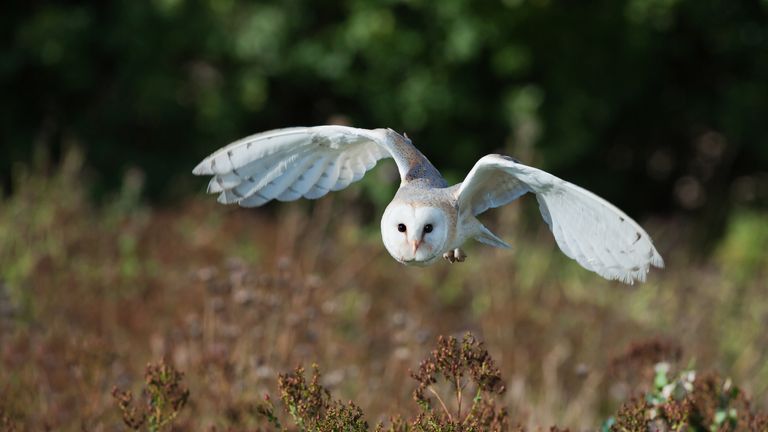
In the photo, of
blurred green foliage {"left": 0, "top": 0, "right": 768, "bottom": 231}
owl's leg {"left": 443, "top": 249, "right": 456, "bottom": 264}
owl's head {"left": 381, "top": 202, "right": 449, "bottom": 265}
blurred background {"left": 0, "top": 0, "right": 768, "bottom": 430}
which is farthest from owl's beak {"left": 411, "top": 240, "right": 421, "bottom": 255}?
blurred green foliage {"left": 0, "top": 0, "right": 768, "bottom": 231}

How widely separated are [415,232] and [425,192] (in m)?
0.16

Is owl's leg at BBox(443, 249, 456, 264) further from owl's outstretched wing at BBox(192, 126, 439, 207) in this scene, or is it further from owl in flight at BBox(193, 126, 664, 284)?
owl's outstretched wing at BBox(192, 126, 439, 207)

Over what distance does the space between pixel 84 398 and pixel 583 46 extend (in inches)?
325

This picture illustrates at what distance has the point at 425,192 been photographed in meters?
2.38


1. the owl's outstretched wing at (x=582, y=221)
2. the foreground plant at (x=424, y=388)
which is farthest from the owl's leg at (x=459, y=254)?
the foreground plant at (x=424, y=388)

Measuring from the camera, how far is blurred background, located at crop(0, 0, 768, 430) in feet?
14.3

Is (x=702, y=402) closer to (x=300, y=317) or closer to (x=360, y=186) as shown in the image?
(x=300, y=317)

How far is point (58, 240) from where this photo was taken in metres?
5.99

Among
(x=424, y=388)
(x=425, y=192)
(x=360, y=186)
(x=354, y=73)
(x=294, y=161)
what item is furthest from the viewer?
(x=354, y=73)

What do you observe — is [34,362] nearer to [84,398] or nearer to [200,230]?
[84,398]

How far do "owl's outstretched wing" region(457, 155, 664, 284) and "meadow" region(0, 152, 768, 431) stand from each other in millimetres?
529

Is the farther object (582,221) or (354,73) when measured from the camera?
(354,73)

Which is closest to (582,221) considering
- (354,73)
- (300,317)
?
(300,317)

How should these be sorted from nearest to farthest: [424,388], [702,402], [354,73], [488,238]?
[424,388] → [488,238] → [702,402] → [354,73]
